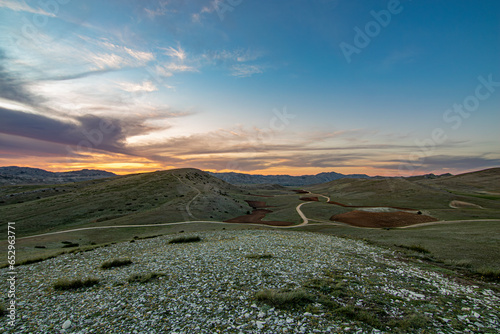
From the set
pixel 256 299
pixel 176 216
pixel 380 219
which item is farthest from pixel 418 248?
pixel 176 216

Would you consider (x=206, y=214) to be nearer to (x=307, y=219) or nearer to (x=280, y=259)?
(x=307, y=219)

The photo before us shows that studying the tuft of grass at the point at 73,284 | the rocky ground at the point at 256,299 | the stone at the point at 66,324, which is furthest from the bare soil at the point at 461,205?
the stone at the point at 66,324

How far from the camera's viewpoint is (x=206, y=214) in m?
75.2

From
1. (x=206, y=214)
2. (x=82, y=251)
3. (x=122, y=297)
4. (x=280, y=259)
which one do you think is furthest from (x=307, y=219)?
(x=122, y=297)

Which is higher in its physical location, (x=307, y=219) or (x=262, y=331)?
(x=262, y=331)

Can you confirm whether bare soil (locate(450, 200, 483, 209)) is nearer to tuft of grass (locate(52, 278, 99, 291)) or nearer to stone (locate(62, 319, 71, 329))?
tuft of grass (locate(52, 278, 99, 291))

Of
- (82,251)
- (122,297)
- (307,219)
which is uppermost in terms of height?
(122,297)

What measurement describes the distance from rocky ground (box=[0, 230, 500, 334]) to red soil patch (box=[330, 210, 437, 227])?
138ft

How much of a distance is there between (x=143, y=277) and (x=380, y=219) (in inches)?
2467

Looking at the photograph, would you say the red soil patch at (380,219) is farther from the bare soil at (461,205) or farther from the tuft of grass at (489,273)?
the tuft of grass at (489,273)

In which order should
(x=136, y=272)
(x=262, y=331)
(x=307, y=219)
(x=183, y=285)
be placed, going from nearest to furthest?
1. (x=262, y=331)
2. (x=183, y=285)
3. (x=136, y=272)
4. (x=307, y=219)

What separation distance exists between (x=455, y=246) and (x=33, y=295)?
3848cm

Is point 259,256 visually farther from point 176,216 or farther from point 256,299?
point 176,216

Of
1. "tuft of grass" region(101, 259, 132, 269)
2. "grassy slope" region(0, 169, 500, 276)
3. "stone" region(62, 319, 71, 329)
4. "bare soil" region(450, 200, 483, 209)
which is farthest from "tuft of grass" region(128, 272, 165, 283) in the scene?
"bare soil" region(450, 200, 483, 209)
